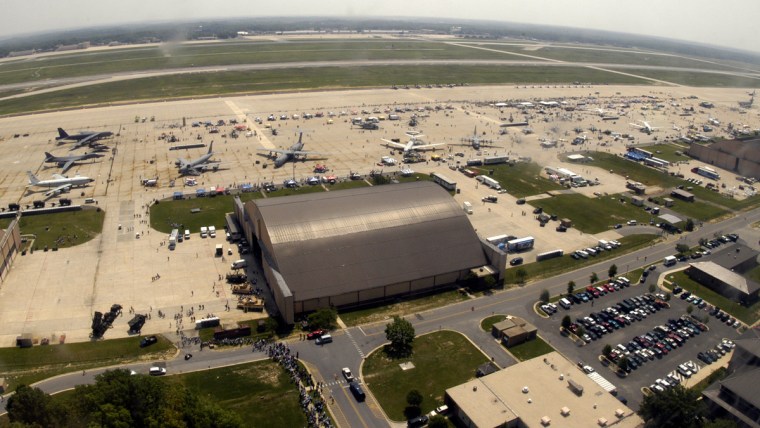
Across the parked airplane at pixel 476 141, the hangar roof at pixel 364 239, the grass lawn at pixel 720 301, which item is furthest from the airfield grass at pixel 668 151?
the hangar roof at pixel 364 239

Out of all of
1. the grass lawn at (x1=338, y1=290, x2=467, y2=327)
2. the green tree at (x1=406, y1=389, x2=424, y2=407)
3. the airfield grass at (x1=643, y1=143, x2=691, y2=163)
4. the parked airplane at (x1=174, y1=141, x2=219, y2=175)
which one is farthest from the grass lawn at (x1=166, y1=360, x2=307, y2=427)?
the airfield grass at (x1=643, y1=143, x2=691, y2=163)

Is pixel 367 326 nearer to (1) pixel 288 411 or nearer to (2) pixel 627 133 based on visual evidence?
(1) pixel 288 411

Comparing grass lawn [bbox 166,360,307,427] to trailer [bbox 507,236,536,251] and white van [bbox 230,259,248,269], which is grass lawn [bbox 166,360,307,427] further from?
trailer [bbox 507,236,536,251]

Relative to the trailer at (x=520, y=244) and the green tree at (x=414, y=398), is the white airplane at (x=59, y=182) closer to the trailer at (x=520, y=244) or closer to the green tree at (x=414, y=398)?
the trailer at (x=520, y=244)

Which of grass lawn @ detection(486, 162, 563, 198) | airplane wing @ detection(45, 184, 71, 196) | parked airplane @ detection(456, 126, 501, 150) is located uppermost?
parked airplane @ detection(456, 126, 501, 150)

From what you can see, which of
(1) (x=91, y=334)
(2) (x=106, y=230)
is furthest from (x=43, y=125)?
(1) (x=91, y=334)

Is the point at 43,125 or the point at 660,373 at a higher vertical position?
Answer: the point at 43,125
